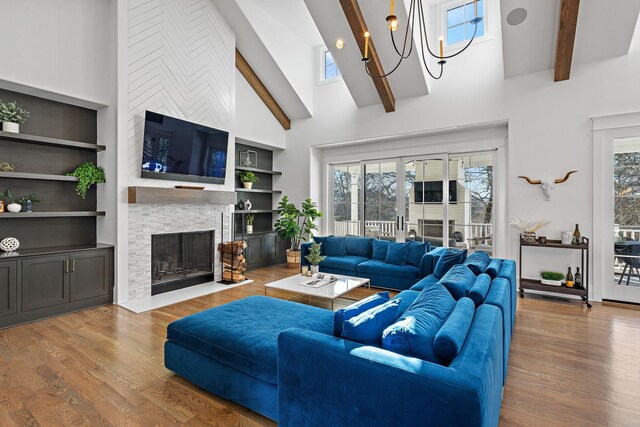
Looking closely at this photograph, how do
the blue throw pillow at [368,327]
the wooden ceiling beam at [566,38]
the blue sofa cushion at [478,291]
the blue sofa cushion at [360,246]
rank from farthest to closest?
1. the blue sofa cushion at [360,246]
2. the wooden ceiling beam at [566,38]
3. the blue sofa cushion at [478,291]
4. the blue throw pillow at [368,327]

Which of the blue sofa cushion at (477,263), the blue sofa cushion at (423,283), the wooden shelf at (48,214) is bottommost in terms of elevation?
the blue sofa cushion at (423,283)

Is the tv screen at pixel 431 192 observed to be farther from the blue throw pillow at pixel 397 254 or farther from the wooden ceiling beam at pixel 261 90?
the wooden ceiling beam at pixel 261 90

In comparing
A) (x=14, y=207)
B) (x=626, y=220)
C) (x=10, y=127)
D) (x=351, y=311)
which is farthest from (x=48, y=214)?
(x=626, y=220)

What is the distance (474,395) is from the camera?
1.21 meters

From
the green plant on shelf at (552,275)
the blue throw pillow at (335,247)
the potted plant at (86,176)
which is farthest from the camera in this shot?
the blue throw pillow at (335,247)

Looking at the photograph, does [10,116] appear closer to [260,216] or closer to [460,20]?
[260,216]

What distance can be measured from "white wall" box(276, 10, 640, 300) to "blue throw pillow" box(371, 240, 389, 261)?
6.51ft

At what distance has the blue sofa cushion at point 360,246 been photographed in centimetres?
580

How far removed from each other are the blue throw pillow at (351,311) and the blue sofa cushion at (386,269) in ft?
9.09

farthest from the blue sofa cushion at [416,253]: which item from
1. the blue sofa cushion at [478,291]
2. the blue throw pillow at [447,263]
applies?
the blue sofa cushion at [478,291]

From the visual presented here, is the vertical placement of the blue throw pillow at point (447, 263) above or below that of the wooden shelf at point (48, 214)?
below

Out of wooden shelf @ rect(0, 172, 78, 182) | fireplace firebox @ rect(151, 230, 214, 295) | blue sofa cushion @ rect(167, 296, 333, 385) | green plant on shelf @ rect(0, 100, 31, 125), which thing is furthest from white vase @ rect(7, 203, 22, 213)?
blue sofa cushion @ rect(167, 296, 333, 385)

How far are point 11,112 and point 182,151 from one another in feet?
6.41

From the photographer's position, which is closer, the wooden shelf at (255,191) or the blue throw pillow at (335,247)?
the blue throw pillow at (335,247)
